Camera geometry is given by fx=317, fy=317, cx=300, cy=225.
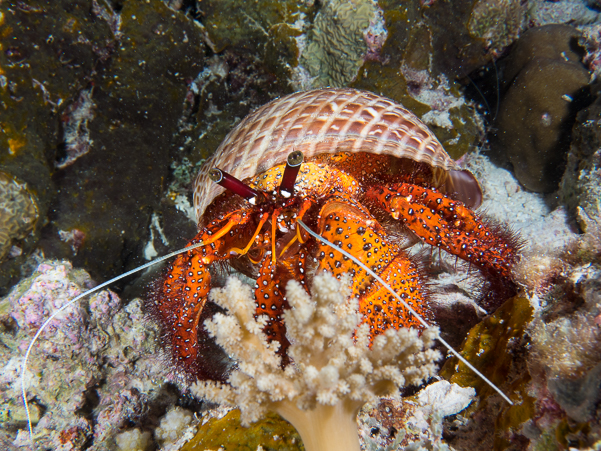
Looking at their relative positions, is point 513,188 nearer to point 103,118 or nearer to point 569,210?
point 569,210

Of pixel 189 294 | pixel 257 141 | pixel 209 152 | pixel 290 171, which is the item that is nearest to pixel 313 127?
pixel 257 141

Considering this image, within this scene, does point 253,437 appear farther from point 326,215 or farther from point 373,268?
point 326,215

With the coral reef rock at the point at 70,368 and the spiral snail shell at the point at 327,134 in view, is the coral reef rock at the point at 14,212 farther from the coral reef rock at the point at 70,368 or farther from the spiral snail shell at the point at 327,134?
the spiral snail shell at the point at 327,134

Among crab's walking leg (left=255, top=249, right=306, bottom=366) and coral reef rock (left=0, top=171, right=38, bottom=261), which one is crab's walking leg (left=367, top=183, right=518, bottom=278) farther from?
coral reef rock (left=0, top=171, right=38, bottom=261)

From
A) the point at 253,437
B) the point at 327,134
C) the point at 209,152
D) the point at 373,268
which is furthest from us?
the point at 209,152

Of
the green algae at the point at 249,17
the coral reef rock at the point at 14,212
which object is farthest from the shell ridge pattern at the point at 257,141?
the coral reef rock at the point at 14,212

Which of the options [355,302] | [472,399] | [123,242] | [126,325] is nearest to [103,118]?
[123,242]
